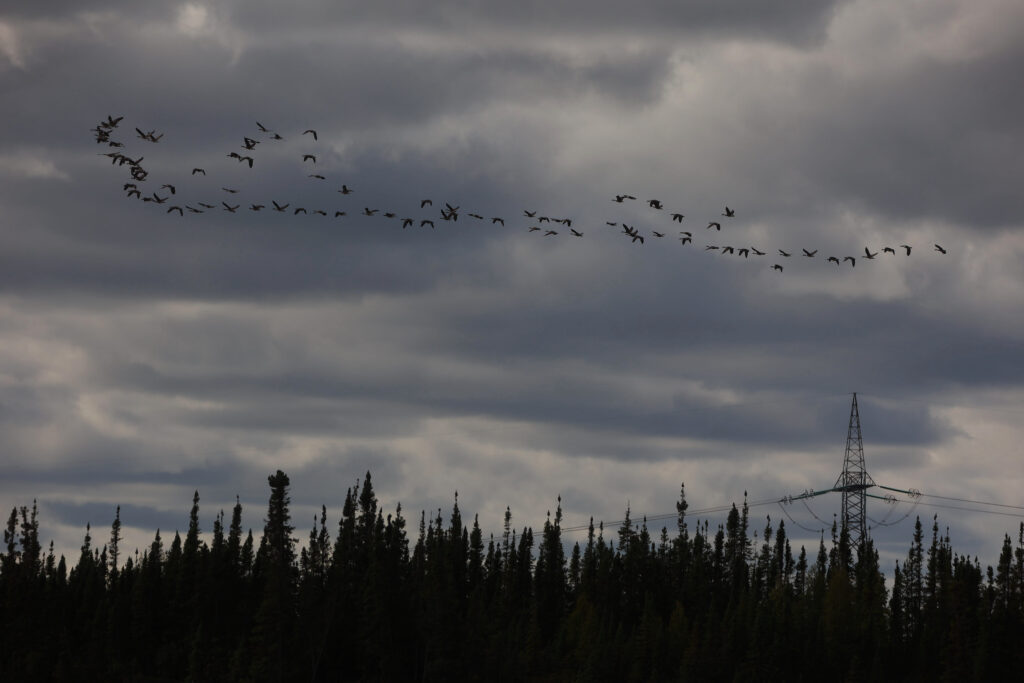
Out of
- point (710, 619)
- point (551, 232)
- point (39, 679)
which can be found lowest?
point (39, 679)

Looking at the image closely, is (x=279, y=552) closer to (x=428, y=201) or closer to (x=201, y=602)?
(x=201, y=602)

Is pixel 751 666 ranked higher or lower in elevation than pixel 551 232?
Result: lower

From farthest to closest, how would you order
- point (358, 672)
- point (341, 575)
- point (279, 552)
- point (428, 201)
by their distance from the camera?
point (341, 575) < point (358, 672) < point (279, 552) < point (428, 201)

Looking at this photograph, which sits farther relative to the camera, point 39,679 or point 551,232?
point 39,679

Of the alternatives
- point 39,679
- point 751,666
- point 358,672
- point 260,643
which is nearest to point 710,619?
point 751,666

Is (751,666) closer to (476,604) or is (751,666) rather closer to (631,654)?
(631,654)

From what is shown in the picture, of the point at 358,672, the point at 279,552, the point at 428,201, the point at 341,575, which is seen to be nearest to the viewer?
the point at 428,201

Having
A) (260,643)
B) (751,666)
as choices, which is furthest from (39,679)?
(751,666)

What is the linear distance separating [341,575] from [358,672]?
16.2 meters

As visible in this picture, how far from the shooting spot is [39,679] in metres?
185

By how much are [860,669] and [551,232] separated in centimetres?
10637

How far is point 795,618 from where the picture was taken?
198 meters

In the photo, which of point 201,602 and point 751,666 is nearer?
point 751,666

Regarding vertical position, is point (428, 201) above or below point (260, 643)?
above
